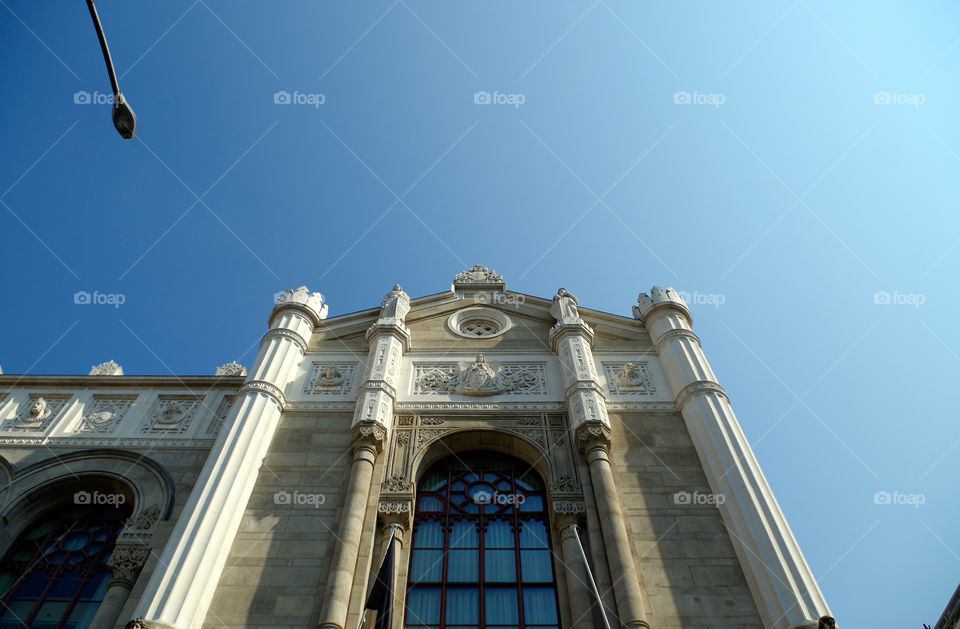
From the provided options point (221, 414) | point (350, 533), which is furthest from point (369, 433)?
point (221, 414)

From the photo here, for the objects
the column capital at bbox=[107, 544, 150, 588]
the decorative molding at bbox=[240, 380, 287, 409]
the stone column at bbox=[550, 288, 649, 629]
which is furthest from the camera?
the decorative molding at bbox=[240, 380, 287, 409]

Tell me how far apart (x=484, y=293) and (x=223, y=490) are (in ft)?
34.4

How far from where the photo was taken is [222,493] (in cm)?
1381

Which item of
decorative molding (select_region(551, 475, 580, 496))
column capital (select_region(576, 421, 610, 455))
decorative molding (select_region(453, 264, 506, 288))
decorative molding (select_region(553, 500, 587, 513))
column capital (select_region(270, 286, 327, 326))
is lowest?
decorative molding (select_region(553, 500, 587, 513))

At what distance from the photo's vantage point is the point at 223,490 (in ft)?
45.5

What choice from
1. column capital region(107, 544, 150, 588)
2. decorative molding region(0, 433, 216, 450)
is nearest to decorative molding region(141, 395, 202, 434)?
decorative molding region(0, 433, 216, 450)

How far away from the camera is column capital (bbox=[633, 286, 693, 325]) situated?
19781 millimetres

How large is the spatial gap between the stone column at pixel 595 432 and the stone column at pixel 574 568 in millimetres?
489

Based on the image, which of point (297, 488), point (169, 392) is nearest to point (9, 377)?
point (169, 392)

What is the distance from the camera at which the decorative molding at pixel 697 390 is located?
54.1 feet

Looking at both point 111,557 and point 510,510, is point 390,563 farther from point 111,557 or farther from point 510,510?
point 111,557

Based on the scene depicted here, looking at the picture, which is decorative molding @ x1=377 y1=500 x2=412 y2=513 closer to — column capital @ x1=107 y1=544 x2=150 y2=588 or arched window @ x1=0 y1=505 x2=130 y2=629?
column capital @ x1=107 y1=544 x2=150 y2=588

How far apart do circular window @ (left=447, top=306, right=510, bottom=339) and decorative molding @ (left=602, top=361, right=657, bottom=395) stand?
3.43m

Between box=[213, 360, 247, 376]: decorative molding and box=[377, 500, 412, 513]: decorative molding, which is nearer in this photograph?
box=[377, 500, 412, 513]: decorative molding
